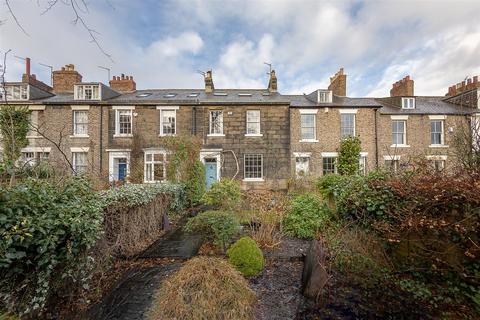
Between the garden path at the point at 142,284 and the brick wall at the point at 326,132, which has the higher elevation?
the brick wall at the point at 326,132

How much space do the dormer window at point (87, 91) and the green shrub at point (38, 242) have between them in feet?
54.7

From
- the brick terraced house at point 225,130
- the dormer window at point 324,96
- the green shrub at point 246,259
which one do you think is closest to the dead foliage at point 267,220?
the green shrub at point 246,259

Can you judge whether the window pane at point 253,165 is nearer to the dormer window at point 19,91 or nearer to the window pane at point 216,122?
the window pane at point 216,122

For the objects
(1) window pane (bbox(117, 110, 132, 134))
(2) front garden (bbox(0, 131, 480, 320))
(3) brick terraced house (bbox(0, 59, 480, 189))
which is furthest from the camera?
(1) window pane (bbox(117, 110, 132, 134))

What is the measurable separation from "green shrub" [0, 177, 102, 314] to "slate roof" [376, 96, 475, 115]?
64.8 ft

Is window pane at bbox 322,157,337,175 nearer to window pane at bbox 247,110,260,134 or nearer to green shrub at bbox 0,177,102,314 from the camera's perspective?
window pane at bbox 247,110,260,134

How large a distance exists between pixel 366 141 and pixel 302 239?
13.9 meters

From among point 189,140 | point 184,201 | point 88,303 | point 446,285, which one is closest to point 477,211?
point 446,285

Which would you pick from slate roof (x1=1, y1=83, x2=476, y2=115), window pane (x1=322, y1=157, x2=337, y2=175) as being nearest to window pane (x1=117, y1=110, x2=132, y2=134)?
slate roof (x1=1, y1=83, x2=476, y2=115)

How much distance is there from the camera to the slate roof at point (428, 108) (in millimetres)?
17453

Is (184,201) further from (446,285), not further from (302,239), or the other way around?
(446,285)

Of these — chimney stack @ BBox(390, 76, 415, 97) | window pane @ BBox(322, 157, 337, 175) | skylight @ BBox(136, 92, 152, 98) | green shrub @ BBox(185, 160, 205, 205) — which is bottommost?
green shrub @ BBox(185, 160, 205, 205)

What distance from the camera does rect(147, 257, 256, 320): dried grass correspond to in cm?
254

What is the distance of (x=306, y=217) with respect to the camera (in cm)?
632
